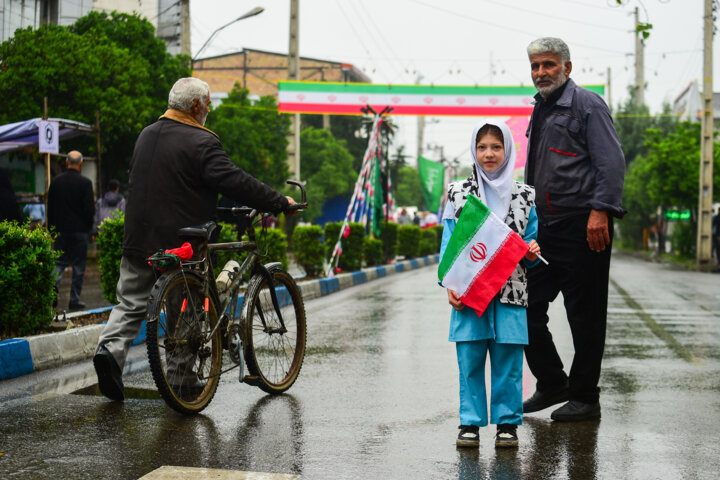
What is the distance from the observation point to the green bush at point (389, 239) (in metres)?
22.4

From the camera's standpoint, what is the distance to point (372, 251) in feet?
66.7

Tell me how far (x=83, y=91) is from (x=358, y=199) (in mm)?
6830

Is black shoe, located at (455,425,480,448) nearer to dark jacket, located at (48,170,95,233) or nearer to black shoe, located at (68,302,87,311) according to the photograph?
black shoe, located at (68,302,87,311)

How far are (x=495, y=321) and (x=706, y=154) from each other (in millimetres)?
23615

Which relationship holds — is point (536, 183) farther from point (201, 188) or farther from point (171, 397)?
point (171, 397)

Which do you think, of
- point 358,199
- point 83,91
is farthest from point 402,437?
point 83,91

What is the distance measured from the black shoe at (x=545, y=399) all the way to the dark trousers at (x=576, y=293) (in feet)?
0.49

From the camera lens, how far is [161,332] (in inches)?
188

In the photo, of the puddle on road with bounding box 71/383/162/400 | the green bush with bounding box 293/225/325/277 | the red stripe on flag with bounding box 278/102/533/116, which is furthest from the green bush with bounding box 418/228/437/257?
the puddle on road with bounding box 71/383/162/400

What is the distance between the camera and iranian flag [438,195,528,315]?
166 inches

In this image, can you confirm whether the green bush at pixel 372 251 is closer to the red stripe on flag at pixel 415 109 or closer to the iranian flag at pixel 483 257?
the red stripe on flag at pixel 415 109

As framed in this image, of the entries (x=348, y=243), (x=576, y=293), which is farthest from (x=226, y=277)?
(x=348, y=243)

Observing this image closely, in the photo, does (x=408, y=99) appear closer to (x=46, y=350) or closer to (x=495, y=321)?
(x=46, y=350)

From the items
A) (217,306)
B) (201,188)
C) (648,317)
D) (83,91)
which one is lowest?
(648,317)
